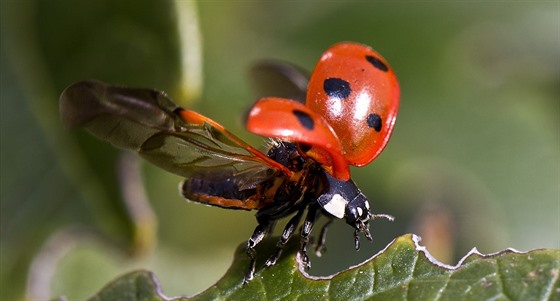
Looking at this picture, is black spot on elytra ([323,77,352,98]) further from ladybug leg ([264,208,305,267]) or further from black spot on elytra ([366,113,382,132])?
ladybug leg ([264,208,305,267])

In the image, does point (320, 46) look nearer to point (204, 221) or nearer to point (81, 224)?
point (204, 221)

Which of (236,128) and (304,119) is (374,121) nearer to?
(304,119)

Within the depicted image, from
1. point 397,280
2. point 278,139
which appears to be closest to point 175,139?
point 278,139

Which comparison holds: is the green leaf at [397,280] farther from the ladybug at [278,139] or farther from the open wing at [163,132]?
the open wing at [163,132]

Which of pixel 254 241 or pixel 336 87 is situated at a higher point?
pixel 336 87

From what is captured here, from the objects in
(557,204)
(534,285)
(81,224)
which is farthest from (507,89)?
(534,285)

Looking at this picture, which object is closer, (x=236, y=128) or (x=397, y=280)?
(x=397, y=280)

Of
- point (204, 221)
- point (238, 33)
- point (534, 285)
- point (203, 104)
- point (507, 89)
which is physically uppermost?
point (507, 89)
